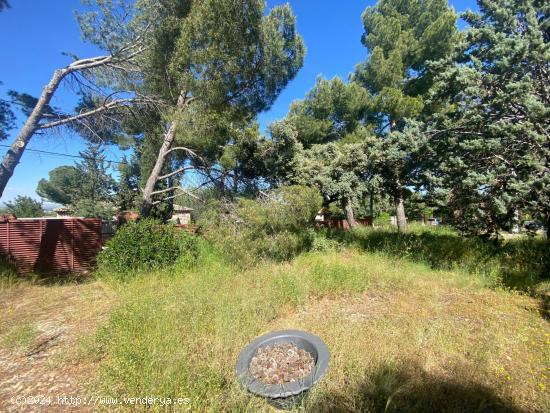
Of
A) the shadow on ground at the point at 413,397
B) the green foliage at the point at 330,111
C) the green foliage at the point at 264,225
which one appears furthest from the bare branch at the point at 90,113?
the shadow on ground at the point at 413,397

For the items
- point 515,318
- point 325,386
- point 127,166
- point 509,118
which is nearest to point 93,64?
point 325,386

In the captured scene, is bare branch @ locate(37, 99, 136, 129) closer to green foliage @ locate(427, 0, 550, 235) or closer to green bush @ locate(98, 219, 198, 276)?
green bush @ locate(98, 219, 198, 276)

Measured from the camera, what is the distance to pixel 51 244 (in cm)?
680

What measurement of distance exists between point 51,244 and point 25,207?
67.0 feet

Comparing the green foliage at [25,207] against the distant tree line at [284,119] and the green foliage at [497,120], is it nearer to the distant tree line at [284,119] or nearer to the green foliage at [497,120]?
the distant tree line at [284,119]

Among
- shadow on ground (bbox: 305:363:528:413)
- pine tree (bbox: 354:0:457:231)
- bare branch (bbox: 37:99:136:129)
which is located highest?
pine tree (bbox: 354:0:457:231)

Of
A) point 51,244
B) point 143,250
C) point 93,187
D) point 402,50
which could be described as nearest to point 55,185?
point 93,187

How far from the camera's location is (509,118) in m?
4.76

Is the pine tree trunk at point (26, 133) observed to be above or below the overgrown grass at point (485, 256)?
above

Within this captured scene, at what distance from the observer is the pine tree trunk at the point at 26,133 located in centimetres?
568

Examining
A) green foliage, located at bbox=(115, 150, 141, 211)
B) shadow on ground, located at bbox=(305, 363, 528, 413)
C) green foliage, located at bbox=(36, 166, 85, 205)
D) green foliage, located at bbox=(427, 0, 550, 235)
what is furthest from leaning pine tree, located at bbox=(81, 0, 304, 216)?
green foliage, located at bbox=(36, 166, 85, 205)

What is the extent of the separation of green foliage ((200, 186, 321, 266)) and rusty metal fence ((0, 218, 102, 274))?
3.53m

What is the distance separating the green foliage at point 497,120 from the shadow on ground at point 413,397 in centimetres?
341

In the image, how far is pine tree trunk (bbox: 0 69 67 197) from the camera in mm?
5684
